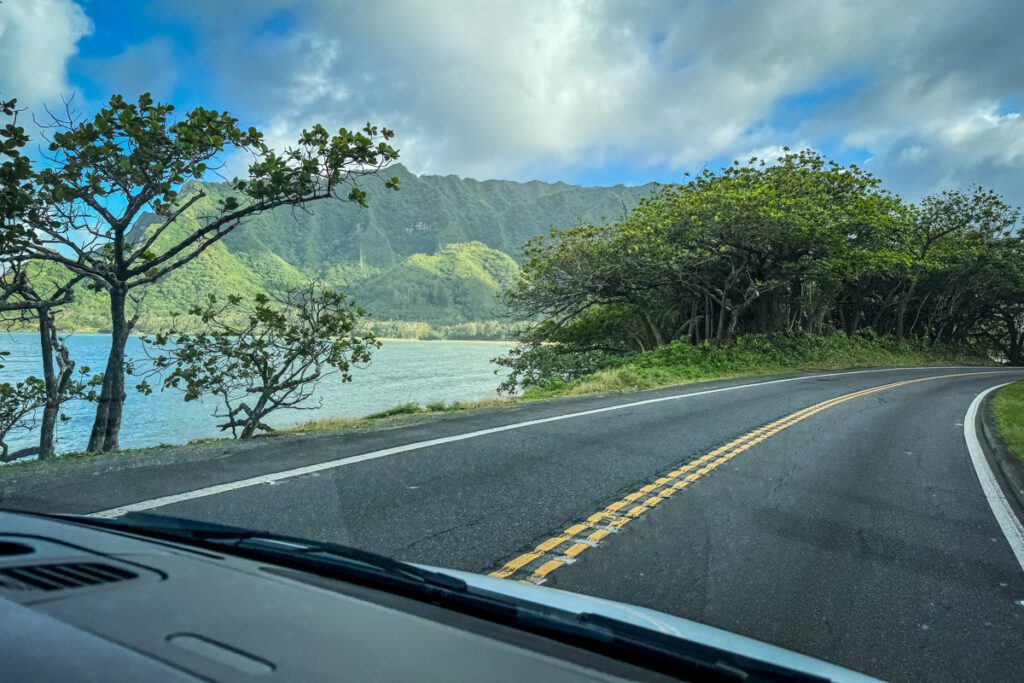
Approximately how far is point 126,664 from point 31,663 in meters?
0.17

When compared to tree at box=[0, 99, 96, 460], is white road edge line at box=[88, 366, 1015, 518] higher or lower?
lower

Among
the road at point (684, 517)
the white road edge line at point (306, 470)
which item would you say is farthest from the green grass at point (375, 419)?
the white road edge line at point (306, 470)

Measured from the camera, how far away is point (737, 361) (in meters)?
24.5

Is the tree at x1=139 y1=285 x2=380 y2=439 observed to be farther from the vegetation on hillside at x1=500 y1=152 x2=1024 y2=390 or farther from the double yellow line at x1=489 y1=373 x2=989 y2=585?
the vegetation on hillside at x1=500 y1=152 x2=1024 y2=390

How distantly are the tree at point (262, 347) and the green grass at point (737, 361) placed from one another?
593 centimetres

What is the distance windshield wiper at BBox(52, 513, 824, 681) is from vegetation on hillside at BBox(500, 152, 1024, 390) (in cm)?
2127

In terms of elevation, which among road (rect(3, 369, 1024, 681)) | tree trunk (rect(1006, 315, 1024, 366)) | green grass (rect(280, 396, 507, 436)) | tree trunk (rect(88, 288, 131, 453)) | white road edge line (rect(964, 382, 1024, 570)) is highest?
tree trunk (rect(88, 288, 131, 453))

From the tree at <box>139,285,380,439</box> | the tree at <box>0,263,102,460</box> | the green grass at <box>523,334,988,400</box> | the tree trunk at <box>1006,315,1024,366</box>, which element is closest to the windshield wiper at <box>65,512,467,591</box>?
the tree at <box>139,285,380,439</box>

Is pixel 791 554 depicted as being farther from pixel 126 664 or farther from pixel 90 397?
pixel 90 397

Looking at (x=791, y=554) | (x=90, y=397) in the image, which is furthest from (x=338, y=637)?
(x=90, y=397)

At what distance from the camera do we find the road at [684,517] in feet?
11.8

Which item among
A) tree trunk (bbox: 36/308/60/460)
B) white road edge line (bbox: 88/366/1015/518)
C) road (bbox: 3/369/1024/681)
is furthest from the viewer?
tree trunk (bbox: 36/308/60/460)

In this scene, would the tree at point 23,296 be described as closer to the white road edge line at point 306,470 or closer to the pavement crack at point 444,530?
the white road edge line at point 306,470

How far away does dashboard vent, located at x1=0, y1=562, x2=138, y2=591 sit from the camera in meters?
1.52
